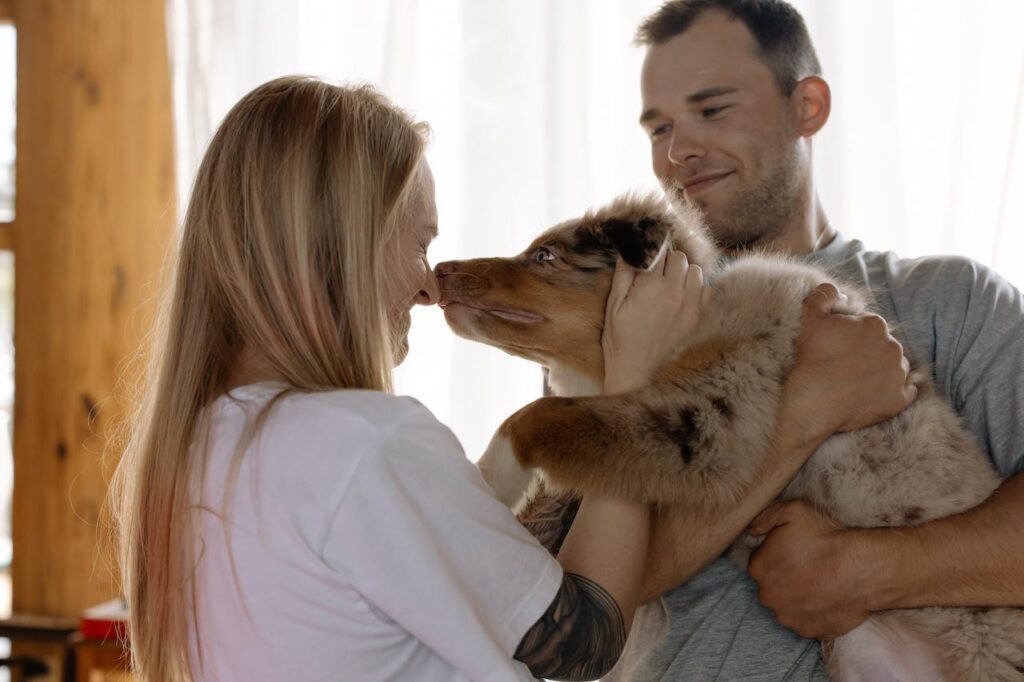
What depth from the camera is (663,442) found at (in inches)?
60.8

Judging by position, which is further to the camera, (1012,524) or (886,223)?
(886,223)

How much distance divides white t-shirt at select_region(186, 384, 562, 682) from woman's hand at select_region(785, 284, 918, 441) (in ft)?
2.06

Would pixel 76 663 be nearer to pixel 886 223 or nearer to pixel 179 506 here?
pixel 179 506

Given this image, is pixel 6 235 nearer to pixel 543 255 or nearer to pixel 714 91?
pixel 543 255

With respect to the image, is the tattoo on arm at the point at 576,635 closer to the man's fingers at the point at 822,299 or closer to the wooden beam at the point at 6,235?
the man's fingers at the point at 822,299

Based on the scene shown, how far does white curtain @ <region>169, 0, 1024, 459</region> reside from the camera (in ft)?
8.26

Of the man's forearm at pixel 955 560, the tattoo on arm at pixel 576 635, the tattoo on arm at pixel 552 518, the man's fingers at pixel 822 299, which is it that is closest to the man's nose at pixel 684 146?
the man's fingers at pixel 822 299

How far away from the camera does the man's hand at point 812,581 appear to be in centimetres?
151

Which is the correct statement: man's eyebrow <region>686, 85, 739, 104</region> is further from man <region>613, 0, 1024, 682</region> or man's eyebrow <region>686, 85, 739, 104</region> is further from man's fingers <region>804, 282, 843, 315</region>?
man's fingers <region>804, 282, 843, 315</region>

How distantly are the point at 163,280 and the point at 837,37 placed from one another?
199cm

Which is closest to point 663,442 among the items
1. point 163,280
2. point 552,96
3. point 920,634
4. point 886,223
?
point 920,634

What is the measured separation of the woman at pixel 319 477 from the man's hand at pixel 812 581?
29cm

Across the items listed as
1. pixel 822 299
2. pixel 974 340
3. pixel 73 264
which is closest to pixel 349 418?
pixel 822 299

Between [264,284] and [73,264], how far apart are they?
7.78 feet
